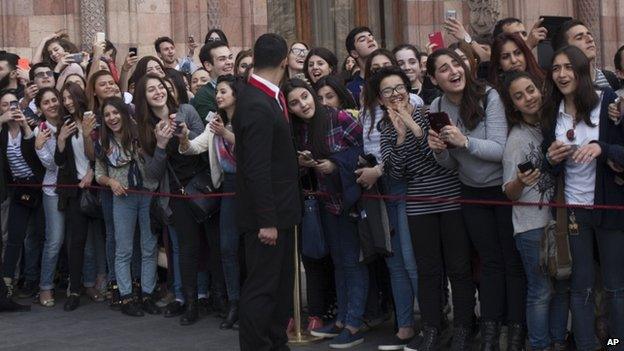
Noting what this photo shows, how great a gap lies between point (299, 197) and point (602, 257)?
203 centimetres

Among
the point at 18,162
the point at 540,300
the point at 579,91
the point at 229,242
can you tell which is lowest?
the point at 540,300

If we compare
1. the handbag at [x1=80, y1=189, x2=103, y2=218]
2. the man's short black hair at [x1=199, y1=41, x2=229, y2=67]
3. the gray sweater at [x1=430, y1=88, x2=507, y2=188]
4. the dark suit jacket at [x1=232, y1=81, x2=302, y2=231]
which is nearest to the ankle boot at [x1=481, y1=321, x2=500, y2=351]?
the gray sweater at [x1=430, y1=88, x2=507, y2=188]

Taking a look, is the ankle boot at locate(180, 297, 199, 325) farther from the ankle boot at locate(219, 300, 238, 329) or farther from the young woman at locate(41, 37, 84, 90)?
the young woman at locate(41, 37, 84, 90)

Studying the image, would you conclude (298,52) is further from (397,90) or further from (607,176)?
(607,176)

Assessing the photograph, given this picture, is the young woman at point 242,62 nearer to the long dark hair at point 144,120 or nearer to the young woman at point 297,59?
the young woman at point 297,59

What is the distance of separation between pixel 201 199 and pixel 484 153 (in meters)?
3.04

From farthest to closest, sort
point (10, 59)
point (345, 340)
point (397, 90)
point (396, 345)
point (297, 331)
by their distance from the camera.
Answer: point (10, 59)
point (297, 331)
point (345, 340)
point (396, 345)
point (397, 90)

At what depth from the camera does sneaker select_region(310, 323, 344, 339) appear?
381 inches

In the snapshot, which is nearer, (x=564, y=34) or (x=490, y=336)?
(x=490, y=336)

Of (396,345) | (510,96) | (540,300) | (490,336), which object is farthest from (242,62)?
(540,300)

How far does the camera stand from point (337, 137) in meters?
9.52

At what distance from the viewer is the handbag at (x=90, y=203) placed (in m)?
11.4

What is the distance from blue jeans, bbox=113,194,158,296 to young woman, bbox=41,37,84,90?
214 centimetres

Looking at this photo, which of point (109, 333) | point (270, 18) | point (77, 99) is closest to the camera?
point (109, 333)
